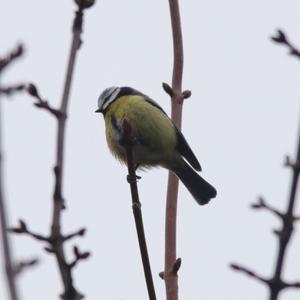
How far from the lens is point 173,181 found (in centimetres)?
296

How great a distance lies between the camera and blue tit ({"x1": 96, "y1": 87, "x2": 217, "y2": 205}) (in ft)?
15.3

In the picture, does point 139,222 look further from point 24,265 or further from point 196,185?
point 196,185

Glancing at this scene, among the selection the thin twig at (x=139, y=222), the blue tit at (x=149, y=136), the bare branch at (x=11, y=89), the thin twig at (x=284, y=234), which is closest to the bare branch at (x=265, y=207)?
the thin twig at (x=284, y=234)

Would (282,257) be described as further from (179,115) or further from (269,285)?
(179,115)

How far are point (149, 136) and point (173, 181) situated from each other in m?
1.72

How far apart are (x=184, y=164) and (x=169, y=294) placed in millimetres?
2759

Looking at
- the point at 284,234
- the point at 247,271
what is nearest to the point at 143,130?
the point at 247,271

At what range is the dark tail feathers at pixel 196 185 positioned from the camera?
5199 millimetres

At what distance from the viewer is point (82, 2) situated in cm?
198

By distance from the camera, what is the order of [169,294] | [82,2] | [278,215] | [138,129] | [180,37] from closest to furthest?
[278,215]
[82,2]
[169,294]
[180,37]
[138,129]

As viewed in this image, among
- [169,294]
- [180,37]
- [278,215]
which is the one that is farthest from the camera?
[180,37]

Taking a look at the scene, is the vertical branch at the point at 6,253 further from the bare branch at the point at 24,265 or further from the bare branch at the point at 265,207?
the bare branch at the point at 265,207

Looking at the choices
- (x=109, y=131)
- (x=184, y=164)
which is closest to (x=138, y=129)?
(x=109, y=131)

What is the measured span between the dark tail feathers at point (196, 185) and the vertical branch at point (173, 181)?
211 centimetres
